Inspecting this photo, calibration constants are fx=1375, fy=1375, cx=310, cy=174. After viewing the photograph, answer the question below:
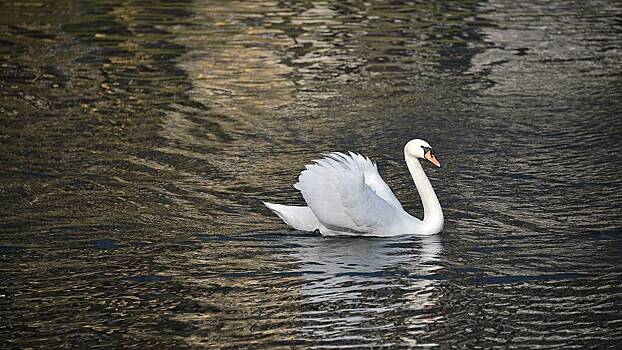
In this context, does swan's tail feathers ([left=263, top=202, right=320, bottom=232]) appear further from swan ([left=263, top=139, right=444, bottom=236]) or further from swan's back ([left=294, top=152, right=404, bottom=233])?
swan's back ([left=294, top=152, right=404, bottom=233])

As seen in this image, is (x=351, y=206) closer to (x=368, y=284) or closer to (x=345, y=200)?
(x=345, y=200)

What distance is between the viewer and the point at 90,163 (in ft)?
46.6

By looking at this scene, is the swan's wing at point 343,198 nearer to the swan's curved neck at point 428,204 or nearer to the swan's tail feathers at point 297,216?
the swan's tail feathers at point 297,216

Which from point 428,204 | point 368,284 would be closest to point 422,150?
point 428,204

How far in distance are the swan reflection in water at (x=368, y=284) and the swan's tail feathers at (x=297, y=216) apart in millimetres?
149

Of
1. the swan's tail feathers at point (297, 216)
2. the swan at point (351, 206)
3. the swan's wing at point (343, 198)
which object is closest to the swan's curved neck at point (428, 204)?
the swan at point (351, 206)

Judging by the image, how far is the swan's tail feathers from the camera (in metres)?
11.5

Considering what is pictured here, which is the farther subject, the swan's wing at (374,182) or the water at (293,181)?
the swan's wing at (374,182)

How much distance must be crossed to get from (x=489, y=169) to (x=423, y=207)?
5.37ft

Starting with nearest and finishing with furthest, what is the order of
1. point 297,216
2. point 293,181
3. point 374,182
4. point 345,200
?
point 345,200
point 297,216
point 374,182
point 293,181

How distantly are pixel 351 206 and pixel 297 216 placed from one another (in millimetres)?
577

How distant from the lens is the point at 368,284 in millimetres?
10047

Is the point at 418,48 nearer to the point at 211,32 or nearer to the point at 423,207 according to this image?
the point at 211,32

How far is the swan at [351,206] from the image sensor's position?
11.2m
